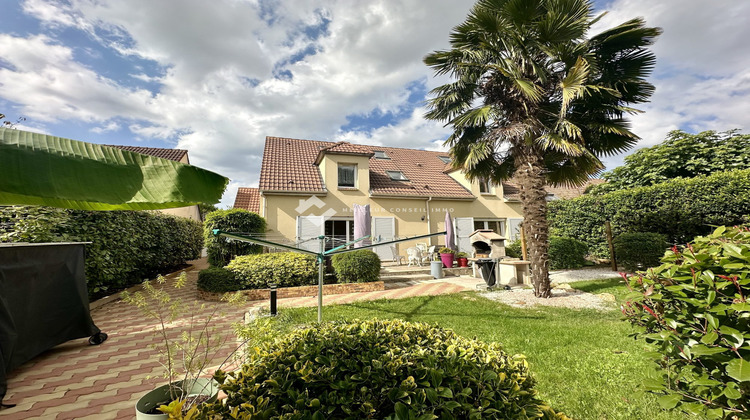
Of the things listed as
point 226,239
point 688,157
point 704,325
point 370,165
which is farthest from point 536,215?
point 688,157

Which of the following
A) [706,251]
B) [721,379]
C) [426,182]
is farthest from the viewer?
[426,182]

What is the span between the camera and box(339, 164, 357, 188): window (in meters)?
14.6

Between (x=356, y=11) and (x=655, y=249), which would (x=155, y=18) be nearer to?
(x=356, y=11)

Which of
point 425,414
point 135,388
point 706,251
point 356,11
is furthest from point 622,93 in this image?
point 135,388

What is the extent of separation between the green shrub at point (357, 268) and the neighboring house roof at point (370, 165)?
5450 mm

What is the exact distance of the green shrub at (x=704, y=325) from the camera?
51.6 inches

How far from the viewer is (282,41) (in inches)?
277

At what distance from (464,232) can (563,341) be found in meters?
12.0

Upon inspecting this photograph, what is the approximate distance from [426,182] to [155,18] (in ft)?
52.0

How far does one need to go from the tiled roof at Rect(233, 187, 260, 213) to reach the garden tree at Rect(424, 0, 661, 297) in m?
12.8

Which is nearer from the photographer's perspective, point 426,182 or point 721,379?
point 721,379

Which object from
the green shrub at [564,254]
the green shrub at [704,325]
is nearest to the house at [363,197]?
the green shrub at [564,254]

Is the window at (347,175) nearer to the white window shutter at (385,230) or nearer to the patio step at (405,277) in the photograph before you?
the white window shutter at (385,230)

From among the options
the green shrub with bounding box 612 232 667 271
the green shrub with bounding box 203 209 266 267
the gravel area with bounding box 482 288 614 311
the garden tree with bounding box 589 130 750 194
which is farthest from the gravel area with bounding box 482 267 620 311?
the garden tree with bounding box 589 130 750 194
